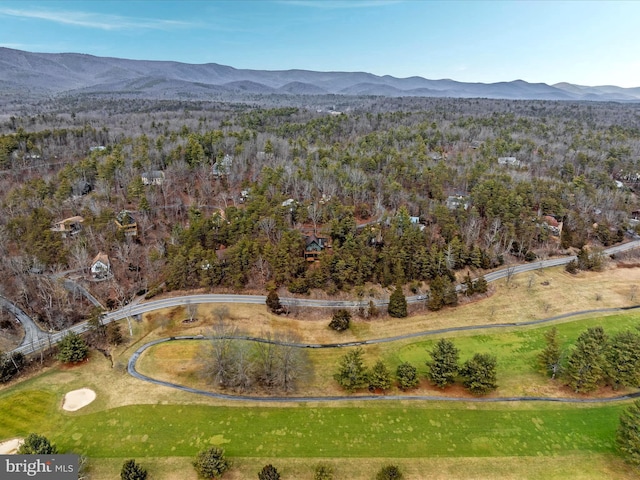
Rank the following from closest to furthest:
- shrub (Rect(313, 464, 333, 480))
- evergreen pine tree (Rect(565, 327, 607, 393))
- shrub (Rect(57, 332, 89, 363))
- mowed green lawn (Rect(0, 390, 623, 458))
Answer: shrub (Rect(313, 464, 333, 480)) → mowed green lawn (Rect(0, 390, 623, 458)) → evergreen pine tree (Rect(565, 327, 607, 393)) → shrub (Rect(57, 332, 89, 363))

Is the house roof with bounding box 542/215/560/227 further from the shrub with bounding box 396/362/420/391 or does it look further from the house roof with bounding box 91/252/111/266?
the house roof with bounding box 91/252/111/266

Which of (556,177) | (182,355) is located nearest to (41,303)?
(182,355)

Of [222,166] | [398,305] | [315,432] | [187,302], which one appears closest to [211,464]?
[315,432]

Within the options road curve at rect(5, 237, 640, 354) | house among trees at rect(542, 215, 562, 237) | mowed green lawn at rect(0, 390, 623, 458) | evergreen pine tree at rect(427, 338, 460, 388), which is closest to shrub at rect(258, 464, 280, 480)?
mowed green lawn at rect(0, 390, 623, 458)

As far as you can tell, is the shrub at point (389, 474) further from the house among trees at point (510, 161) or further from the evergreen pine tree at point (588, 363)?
the house among trees at point (510, 161)

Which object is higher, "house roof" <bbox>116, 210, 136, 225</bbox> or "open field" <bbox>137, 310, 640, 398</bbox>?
"house roof" <bbox>116, 210, 136, 225</bbox>

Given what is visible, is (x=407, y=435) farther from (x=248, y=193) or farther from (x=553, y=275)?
(x=248, y=193)
